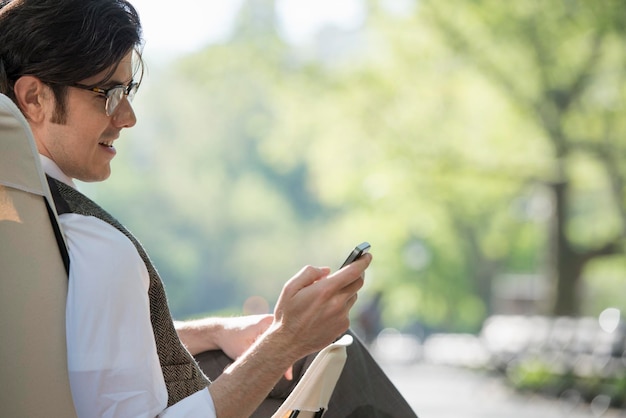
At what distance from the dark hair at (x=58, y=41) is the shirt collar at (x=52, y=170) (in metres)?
0.08

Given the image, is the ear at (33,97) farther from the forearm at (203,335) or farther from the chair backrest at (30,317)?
the forearm at (203,335)

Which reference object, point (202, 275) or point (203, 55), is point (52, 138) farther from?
point (202, 275)

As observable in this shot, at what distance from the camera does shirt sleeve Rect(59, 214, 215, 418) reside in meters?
1.94

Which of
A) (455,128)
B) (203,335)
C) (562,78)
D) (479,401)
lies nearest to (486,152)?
(455,128)

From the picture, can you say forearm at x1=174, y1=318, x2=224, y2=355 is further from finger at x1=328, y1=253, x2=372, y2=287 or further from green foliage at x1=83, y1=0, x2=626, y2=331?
green foliage at x1=83, y1=0, x2=626, y2=331

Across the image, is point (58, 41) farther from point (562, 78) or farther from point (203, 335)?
point (562, 78)

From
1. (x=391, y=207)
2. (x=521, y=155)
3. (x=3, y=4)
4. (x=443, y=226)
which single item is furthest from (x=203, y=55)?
(x=3, y=4)

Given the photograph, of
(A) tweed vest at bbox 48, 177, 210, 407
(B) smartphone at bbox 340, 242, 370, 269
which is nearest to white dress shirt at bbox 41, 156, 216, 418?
(A) tweed vest at bbox 48, 177, 210, 407

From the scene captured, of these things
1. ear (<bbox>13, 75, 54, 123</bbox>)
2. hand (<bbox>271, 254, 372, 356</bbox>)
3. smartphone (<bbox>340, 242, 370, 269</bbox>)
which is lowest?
hand (<bbox>271, 254, 372, 356</bbox>)

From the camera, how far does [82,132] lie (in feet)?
7.29

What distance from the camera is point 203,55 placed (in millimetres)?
48125

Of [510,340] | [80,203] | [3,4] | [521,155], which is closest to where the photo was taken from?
[80,203]

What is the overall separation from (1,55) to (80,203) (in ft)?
1.07

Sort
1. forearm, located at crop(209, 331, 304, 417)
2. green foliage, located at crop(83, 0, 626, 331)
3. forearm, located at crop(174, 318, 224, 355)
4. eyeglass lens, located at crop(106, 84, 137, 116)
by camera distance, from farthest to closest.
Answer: green foliage, located at crop(83, 0, 626, 331) < forearm, located at crop(174, 318, 224, 355) < eyeglass lens, located at crop(106, 84, 137, 116) < forearm, located at crop(209, 331, 304, 417)
